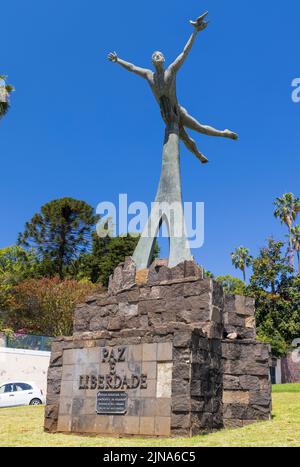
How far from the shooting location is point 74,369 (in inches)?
353

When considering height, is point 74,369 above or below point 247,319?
below

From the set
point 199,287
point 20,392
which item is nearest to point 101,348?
point 199,287

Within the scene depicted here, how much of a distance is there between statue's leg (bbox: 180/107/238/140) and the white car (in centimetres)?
1013

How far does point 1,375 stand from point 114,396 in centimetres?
1560

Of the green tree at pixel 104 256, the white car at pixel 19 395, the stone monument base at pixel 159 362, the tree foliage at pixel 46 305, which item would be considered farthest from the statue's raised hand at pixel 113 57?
the green tree at pixel 104 256

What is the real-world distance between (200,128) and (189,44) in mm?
1947

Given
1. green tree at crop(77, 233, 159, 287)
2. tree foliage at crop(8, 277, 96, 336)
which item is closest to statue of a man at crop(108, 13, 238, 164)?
tree foliage at crop(8, 277, 96, 336)

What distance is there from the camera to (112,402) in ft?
27.0

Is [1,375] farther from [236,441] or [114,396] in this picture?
[236,441]

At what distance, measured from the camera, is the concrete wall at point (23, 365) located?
22.6 m

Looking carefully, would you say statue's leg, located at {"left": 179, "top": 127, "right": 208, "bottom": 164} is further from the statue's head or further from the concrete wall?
the concrete wall

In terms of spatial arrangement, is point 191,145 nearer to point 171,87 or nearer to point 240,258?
point 171,87

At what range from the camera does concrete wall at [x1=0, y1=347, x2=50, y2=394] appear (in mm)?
22609

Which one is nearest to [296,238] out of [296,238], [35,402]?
[296,238]
